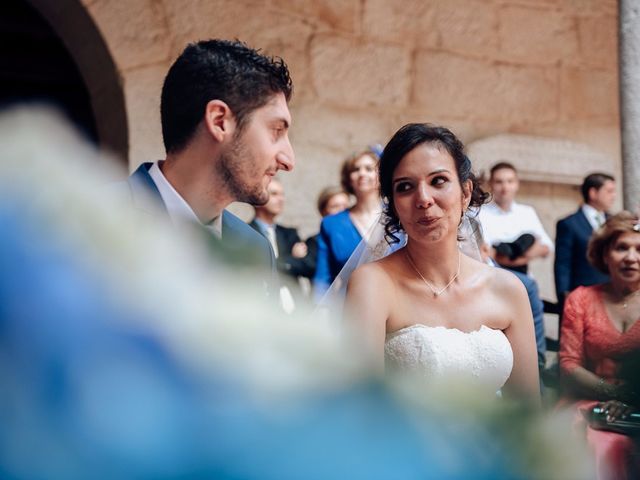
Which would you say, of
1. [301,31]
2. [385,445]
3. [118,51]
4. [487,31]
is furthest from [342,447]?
[487,31]

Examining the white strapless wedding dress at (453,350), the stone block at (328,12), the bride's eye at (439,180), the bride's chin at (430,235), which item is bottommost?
the white strapless wedding dress at (453,350)

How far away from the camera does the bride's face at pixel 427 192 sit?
2570mm

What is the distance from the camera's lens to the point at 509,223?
16.8ft

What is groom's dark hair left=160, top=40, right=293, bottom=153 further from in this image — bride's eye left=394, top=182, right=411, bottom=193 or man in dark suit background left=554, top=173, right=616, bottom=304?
man in dark suit background left=554, top=173, right=616, bottom=304

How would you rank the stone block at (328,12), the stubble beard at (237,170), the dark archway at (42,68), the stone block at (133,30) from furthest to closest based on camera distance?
the dark archway at (42,68) → the stone block at (328,12) → the stone block at (133,30) → the stubble beard at (237,170)

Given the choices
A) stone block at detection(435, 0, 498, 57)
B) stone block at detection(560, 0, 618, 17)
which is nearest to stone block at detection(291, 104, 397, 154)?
stone block at detection(435, 0, 498, 57)

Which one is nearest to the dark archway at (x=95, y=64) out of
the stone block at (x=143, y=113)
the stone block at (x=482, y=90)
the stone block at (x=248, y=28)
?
the stone block at (x=143, y=113)

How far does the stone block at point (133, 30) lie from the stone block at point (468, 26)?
189 centimetres

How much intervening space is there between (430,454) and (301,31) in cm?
574

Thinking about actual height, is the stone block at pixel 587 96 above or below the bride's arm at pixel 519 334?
above

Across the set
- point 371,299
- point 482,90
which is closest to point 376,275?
point 371,299

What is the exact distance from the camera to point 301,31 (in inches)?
235

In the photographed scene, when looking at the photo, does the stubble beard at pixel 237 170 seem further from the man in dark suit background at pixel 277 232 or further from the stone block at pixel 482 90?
the stone block at pixel 482 90

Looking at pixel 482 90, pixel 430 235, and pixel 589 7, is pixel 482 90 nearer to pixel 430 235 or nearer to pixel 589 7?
pixel 589 7
